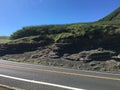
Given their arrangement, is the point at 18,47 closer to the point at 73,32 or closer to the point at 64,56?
the point at 73,32

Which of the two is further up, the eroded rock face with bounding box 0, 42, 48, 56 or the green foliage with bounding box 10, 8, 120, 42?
the green foliage with bounding box 10, 8, 120, 42

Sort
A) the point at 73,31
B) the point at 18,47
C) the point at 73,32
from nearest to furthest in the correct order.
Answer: the point at 73,32 → the point at 73,31 → the point at 18,47

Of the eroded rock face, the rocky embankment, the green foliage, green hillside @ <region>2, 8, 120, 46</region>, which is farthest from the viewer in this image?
the eroded rock face

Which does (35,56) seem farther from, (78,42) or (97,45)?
(97,45)

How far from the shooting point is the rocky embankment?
22.5 m

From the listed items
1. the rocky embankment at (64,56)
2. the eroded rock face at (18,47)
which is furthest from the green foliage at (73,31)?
the rocky embankment at (64,56)

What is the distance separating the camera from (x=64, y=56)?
26.8 metres

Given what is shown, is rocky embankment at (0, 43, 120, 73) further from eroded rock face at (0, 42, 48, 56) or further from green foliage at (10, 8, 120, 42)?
green foliage at (10, 8, 120, 42)

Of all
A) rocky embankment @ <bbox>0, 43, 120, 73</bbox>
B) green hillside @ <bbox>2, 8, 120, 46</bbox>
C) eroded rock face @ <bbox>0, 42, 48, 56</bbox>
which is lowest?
rocky embankment @ <bbox>0, 43, 120, 73</bbox>

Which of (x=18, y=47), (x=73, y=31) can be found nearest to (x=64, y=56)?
(x=73, y=31)

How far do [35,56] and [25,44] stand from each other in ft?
14.8

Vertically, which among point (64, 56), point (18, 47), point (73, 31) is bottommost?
point (64, 56)

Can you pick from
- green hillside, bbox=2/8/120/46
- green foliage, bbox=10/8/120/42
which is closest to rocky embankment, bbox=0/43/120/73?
green hillside, bbox=2/8/120/46

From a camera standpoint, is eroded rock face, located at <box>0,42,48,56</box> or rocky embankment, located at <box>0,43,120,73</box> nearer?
rocky embankment, located at <box>0,43,120,73</box>
